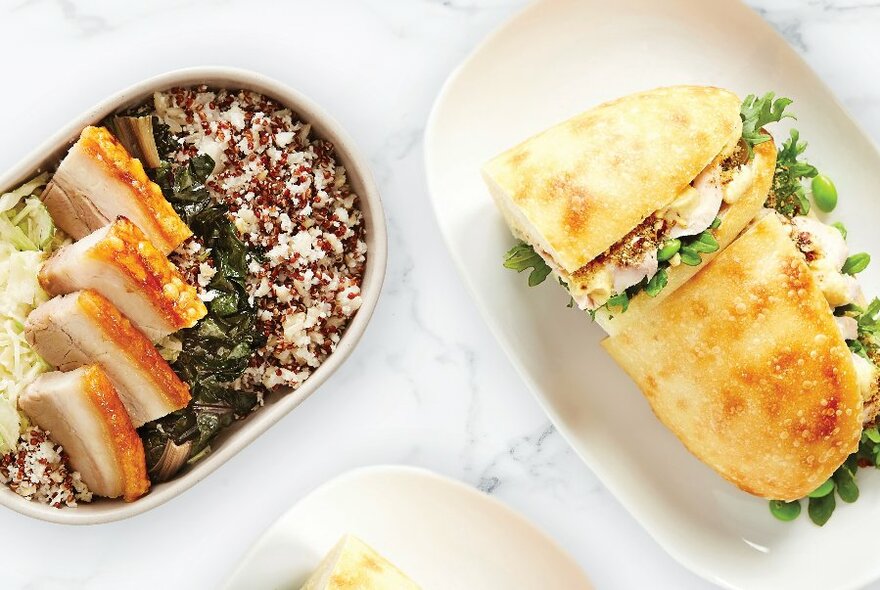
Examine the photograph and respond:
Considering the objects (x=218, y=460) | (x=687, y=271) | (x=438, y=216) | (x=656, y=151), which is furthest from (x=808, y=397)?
(x=218, y=460)

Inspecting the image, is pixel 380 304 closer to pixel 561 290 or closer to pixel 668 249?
pixel 561 290

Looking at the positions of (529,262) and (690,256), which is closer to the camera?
(690,256)

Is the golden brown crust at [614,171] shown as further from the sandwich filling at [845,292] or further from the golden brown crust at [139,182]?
the golden brown crust at [139,182]

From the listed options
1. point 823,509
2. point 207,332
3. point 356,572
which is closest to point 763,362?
point 823,509

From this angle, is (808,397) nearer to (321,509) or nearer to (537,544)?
(537,544)

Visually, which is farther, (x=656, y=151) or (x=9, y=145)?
(x=9, y=145)

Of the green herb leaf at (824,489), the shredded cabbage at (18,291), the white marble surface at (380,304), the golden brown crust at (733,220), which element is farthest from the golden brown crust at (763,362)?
the shredded cabbage at (18,291)

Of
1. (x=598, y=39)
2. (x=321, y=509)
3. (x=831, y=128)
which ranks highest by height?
(x=598, y=39)
